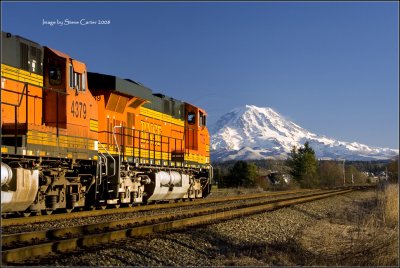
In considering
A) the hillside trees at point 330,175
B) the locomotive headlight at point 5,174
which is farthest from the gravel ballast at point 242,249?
the hillside trees at point 330,175

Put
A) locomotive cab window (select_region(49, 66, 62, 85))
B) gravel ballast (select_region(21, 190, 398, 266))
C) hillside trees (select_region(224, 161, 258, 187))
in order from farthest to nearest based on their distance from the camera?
hillside trees (select_region(224, 161, 258, 187))
locomotive cab window (select_region(49, 66, 62, 85))
gravel ballast (select_region(21, 190, 398, 266))

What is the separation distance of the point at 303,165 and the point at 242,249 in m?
65.9

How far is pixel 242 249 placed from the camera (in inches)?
379

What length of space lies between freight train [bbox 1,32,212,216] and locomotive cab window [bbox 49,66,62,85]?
27 mm

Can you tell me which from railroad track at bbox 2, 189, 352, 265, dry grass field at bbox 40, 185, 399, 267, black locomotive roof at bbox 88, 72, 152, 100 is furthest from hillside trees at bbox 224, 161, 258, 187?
dry grass field at bbox 40, 185, 399, 267

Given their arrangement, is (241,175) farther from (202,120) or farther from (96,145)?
(96,145)

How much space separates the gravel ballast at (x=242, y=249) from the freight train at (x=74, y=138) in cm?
383

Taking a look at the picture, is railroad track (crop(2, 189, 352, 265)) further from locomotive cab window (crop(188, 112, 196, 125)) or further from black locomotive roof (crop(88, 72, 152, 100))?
locomotive cab window (crop(188, 112, 196, 125))

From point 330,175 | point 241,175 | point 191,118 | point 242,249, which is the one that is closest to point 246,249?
point 242,249

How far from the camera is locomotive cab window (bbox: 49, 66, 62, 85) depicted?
14.3 metres

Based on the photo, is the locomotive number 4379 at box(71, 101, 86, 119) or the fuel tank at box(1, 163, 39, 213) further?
the locomotive number 4379 at box(71, 101, 86, 119)

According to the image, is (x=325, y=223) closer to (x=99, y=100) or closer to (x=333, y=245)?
(x=333, y=245)

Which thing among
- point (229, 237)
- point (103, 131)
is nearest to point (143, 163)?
point (103, 131)

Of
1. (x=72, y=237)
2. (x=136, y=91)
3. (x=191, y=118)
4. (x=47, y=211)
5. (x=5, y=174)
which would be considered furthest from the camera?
(x=191, y=118)
